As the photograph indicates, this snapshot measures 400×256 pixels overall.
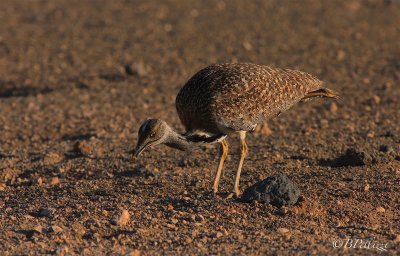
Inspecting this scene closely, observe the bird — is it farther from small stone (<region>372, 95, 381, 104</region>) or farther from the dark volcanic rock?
small stone (<region>372, 95, 381, 104</region>)

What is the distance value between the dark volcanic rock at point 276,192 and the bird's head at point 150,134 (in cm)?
116

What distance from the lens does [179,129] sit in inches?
427

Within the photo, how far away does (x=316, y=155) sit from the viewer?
9211 millimetres

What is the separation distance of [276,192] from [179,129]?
147 inches

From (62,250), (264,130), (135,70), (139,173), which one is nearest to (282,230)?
(62,250)

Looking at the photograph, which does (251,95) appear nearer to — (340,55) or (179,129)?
(179,129)

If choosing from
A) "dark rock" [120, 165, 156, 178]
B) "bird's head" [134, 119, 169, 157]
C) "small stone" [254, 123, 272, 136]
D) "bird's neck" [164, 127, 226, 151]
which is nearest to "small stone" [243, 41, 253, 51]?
"small stone" [254, 123, 272, 136]

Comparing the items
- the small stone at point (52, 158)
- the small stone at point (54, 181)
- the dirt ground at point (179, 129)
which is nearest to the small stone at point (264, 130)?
the dirt ground at point (179, 129)

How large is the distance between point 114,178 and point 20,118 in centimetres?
358

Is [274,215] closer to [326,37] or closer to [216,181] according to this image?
[216,181]

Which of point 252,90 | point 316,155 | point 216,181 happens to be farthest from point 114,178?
point 316,155

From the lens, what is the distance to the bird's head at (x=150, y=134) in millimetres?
7648

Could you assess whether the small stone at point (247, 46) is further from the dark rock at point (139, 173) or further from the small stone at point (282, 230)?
the small stone at point (282, 230)

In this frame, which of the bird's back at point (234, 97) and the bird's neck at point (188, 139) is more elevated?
the bird's back at point (234, 97)
